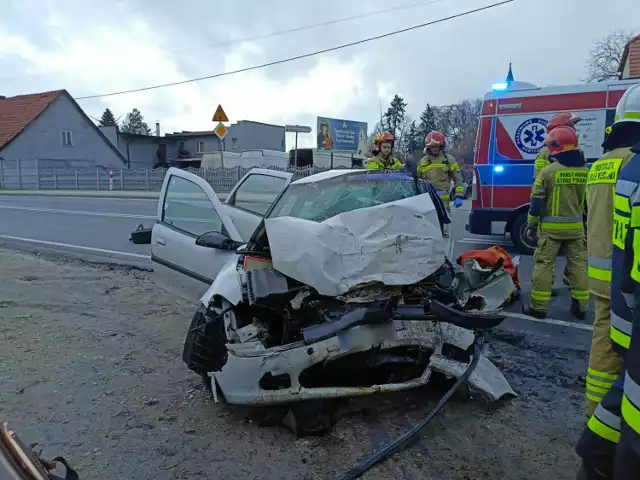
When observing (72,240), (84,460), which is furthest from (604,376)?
(72,240)

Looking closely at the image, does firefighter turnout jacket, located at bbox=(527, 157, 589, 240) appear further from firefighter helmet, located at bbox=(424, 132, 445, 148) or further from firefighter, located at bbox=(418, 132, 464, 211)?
firefighter helmet, located at bbox=(424, 132, 445, 148)

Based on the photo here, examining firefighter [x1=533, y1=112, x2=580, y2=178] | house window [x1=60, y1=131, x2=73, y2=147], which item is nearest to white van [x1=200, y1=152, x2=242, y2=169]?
house window [x1=60, y1=131, x2=73, y2=147]

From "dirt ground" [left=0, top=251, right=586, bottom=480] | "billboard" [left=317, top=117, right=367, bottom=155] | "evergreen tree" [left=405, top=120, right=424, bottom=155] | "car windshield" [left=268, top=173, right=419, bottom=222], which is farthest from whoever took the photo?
"evergreen tree" [left=405, top=120, right=424, bottom=155]

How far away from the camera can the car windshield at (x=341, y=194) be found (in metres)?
3.63

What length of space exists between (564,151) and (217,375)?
148 inches

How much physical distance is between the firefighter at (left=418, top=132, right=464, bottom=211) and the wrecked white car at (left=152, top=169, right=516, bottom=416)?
135 inches

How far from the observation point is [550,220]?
16.0ft

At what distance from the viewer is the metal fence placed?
2291 centimetres

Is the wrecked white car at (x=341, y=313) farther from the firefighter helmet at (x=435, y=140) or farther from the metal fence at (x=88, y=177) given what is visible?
the metal fence at (x=88, y=177)

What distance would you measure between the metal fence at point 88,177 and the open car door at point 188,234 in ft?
57.0

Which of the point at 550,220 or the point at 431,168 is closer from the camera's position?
the point at 550,220

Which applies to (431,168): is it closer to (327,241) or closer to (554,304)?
(554,304)

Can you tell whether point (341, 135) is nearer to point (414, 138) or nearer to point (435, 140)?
point (414, 138)

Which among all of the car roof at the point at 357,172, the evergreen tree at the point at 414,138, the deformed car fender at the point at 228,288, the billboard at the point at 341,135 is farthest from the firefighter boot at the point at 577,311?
the evergreen tree at the point at 414,138
